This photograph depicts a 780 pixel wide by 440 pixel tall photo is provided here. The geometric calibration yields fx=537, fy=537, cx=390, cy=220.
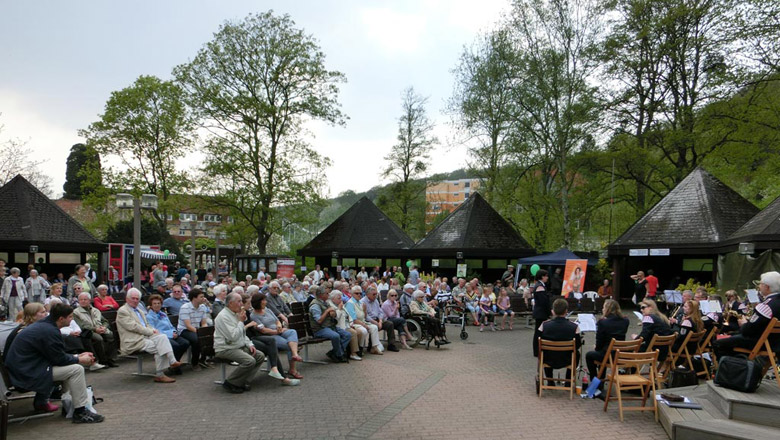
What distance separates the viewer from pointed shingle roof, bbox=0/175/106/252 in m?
22.6

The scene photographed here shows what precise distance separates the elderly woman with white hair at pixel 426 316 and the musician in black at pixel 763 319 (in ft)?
20.9

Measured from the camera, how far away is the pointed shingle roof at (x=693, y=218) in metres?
20.9

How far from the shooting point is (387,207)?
42.5m

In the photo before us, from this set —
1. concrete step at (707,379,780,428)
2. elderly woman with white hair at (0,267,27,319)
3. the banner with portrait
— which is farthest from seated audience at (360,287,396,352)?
elderly woman with white hair at (0,267,27,319)

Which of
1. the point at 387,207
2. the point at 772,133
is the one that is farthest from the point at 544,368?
the point at 387,207

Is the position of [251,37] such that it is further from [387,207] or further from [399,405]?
[399,405]

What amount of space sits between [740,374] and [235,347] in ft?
21.9

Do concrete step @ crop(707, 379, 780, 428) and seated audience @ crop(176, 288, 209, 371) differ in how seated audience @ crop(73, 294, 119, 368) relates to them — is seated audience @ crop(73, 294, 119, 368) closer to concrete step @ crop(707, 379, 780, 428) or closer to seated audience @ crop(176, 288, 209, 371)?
seated audience @ crop(176, 288, 209, 371)

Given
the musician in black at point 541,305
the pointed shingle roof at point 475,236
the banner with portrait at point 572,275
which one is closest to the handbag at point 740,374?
the musician in black at point 541,305

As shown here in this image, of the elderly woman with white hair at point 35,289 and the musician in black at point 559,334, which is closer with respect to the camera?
the musician in black at point 559,334

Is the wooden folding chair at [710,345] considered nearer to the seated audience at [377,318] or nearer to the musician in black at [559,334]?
the musician in black at [559,334]

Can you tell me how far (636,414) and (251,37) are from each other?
29645 millimetres

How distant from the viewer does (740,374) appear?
6.42 m

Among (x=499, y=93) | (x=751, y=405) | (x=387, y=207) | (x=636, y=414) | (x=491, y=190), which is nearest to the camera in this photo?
(x=751, y=405)
